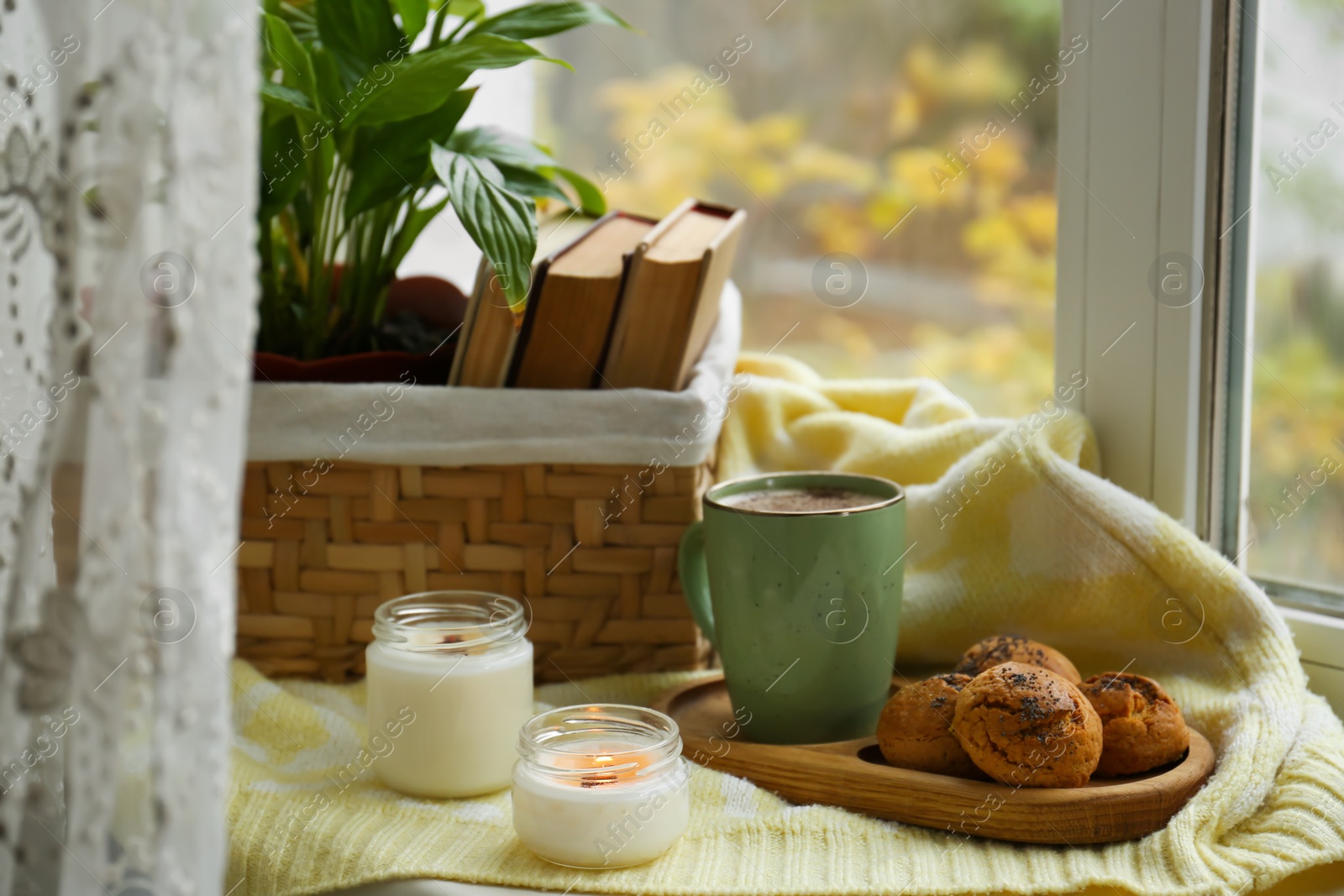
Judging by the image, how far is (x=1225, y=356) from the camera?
792 mm

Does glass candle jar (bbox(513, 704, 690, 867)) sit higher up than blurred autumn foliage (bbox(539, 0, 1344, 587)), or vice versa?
blurred autumn foliage (bbox(539, 0, 1344, 587))

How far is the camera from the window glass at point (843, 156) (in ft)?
3.82

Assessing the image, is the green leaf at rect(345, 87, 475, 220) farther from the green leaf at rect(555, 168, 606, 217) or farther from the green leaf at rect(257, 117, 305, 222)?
the green leaf at rect(555, 168, 606, 217)

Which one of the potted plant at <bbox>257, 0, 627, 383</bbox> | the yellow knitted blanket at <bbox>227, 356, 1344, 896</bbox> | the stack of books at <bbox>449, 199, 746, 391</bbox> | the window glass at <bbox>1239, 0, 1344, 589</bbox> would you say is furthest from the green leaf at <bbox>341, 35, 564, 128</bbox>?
the window glass at <bbox>1239, 0, 1344, 589</bbox>

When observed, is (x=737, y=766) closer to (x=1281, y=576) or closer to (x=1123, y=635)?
(x=1123, y=635)

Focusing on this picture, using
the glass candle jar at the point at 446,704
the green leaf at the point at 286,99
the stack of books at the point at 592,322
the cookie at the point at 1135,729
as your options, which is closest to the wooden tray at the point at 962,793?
the cookie at the point at 1135,729

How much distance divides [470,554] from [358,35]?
0.36 m

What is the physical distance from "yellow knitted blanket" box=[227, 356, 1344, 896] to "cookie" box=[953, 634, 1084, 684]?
0.32 feet

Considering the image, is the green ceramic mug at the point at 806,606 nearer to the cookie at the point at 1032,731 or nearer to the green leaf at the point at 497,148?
the cookie at the point at 1032,731

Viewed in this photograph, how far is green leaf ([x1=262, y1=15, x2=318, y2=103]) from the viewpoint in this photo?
0.69 meters

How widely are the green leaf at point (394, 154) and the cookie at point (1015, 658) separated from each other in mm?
481

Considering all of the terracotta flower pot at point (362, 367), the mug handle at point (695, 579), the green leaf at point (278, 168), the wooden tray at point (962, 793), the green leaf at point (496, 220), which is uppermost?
the green leaf at point (278, 168)

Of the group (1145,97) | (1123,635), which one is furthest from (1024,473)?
(1145,97)

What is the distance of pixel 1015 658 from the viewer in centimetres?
67
